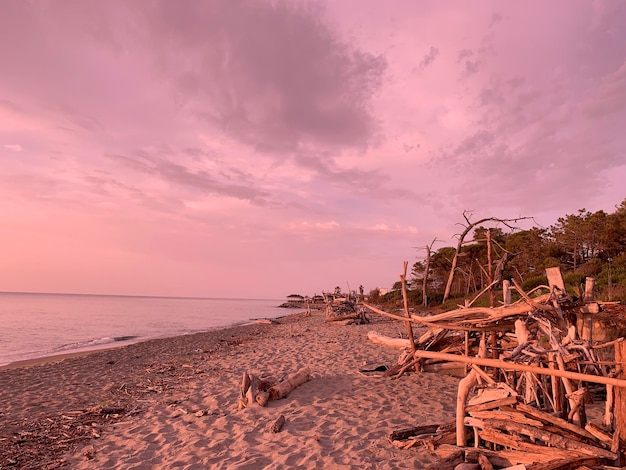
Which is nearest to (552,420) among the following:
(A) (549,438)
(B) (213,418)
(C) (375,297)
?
(A) (549,438)

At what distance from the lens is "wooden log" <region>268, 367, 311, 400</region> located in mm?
8586

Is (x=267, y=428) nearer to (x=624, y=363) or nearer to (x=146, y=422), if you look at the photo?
(x=146, y=422)

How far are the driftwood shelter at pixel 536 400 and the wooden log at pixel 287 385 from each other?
3.21 metres

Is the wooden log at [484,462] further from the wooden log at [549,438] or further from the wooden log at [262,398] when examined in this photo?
the wooden log at [262,398]

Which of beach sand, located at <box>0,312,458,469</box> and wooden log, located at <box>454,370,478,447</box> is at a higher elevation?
wooden log, located at <box>454,370,478,447</box>

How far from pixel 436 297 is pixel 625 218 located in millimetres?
20600

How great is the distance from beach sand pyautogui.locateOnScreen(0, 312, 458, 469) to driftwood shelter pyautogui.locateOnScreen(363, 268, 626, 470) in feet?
2.68

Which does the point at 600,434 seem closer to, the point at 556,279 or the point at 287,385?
the point at 556,279

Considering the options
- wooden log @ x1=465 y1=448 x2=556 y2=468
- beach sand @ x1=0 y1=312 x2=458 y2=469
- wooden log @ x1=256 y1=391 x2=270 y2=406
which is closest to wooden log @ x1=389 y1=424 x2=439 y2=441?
beach sand @ x1=0 y1=312 x2=458 y2=469

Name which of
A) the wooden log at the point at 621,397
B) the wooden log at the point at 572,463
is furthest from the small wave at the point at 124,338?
the wooden log at the point at 621,397

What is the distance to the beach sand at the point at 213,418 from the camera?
5.98 metres

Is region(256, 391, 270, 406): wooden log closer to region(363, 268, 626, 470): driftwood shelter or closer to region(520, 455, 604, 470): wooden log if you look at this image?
→ region(363, 268, 626, 470): driftwood shelter

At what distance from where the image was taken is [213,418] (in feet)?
25.6

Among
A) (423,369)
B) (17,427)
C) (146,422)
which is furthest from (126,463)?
(423,369)
